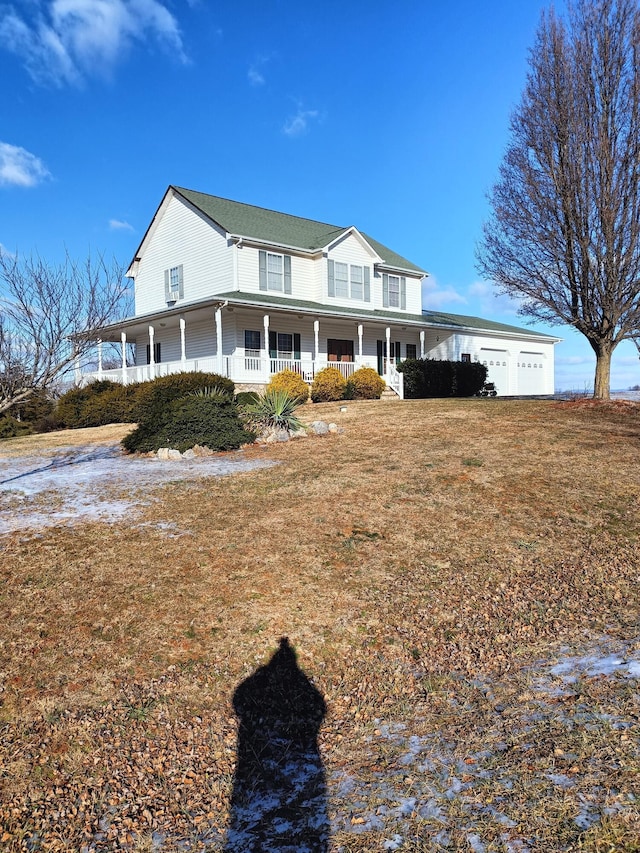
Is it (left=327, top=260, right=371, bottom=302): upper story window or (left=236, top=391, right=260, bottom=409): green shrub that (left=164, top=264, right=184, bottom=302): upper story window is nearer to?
(left=327, top=260, right=371, bottom=302): upper story window

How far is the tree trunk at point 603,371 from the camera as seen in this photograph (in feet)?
54.4

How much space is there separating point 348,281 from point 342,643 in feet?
74.3

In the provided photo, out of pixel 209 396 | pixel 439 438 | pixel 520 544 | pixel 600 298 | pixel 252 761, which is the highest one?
pixel 600 298

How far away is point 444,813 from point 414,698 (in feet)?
3.83

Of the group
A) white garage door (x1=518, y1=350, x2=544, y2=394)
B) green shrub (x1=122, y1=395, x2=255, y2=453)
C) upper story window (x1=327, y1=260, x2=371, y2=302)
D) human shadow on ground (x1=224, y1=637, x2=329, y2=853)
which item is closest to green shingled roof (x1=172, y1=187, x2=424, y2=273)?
upper story window (x1=327, y1=260, x2=371, y2=302)

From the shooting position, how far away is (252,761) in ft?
11.3

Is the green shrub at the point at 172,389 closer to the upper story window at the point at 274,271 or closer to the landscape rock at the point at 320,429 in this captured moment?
the landscape rock at the point at 320,429

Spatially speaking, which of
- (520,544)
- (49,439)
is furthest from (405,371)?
(520,544)

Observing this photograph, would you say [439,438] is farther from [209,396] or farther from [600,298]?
[600,298]

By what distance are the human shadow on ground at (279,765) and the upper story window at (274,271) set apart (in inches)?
802

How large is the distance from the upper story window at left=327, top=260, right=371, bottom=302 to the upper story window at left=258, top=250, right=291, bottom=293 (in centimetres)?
201

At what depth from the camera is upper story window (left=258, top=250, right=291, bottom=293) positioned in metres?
23.3

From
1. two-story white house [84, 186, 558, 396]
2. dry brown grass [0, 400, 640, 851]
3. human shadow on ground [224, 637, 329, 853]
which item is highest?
two-story white house [84, 186, 558, 396]

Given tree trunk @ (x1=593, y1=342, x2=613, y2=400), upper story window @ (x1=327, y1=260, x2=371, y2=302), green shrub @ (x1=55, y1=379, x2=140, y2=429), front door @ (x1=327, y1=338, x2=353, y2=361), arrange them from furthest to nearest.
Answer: front door @ (x1=327, y1=338, x2=353, y2=361)
upper story window @ (x1=327, y1=260, x2=371, y2=302)
green shrub @ (x1=55, y1=379, x2=140, y2=429)
tree trunk @ (x1=593, y1=342, x2=613, y2=400)
